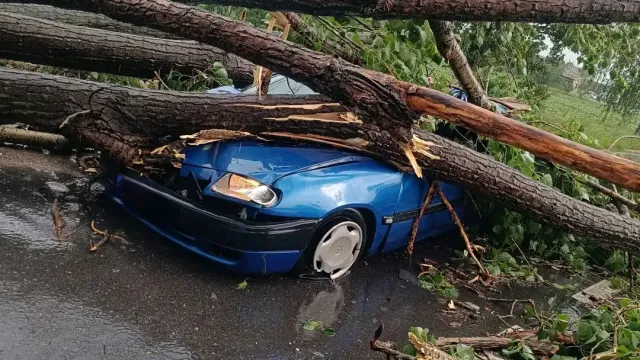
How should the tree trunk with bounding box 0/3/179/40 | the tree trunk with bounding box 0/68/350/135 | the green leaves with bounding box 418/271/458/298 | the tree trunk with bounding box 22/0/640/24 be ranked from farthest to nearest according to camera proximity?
the tree trunk with bounding box 0/3/179/40, the green leaves with bounding box 418/271/458/298, the tree trunk with bounding box 0/68/350/135, the tree trunk with bounding box 22/0/640/24

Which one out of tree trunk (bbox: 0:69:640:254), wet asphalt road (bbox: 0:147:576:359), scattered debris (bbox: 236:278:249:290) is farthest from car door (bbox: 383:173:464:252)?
scattered debris (bbox: 236:278:249:290)

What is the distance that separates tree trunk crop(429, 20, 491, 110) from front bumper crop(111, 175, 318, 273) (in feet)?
6.50

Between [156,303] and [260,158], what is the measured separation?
1.16 metres

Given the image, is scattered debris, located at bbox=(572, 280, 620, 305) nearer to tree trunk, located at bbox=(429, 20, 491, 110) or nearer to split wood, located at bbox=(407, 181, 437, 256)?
split wood, located at bbox=(407, 181, 437, 256)

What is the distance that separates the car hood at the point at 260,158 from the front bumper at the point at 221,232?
300 mm

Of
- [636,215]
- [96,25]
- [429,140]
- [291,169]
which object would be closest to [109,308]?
[291,169]

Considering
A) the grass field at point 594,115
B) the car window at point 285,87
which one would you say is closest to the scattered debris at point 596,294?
the car window at point 285,87

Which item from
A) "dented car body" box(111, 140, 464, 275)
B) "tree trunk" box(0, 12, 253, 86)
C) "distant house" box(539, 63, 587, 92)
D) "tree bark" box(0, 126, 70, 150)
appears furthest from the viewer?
"distant house" box(539, 63, 587, 92)

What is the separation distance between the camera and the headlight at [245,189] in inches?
145

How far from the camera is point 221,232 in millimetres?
3656

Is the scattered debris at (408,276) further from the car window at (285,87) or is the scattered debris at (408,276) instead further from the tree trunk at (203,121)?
the car window at (285,87)

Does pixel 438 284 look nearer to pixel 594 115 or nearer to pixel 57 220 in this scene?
pixel 57 220

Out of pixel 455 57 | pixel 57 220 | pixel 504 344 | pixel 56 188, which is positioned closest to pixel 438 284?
pixel 504 344

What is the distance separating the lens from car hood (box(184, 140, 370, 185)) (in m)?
3.84
